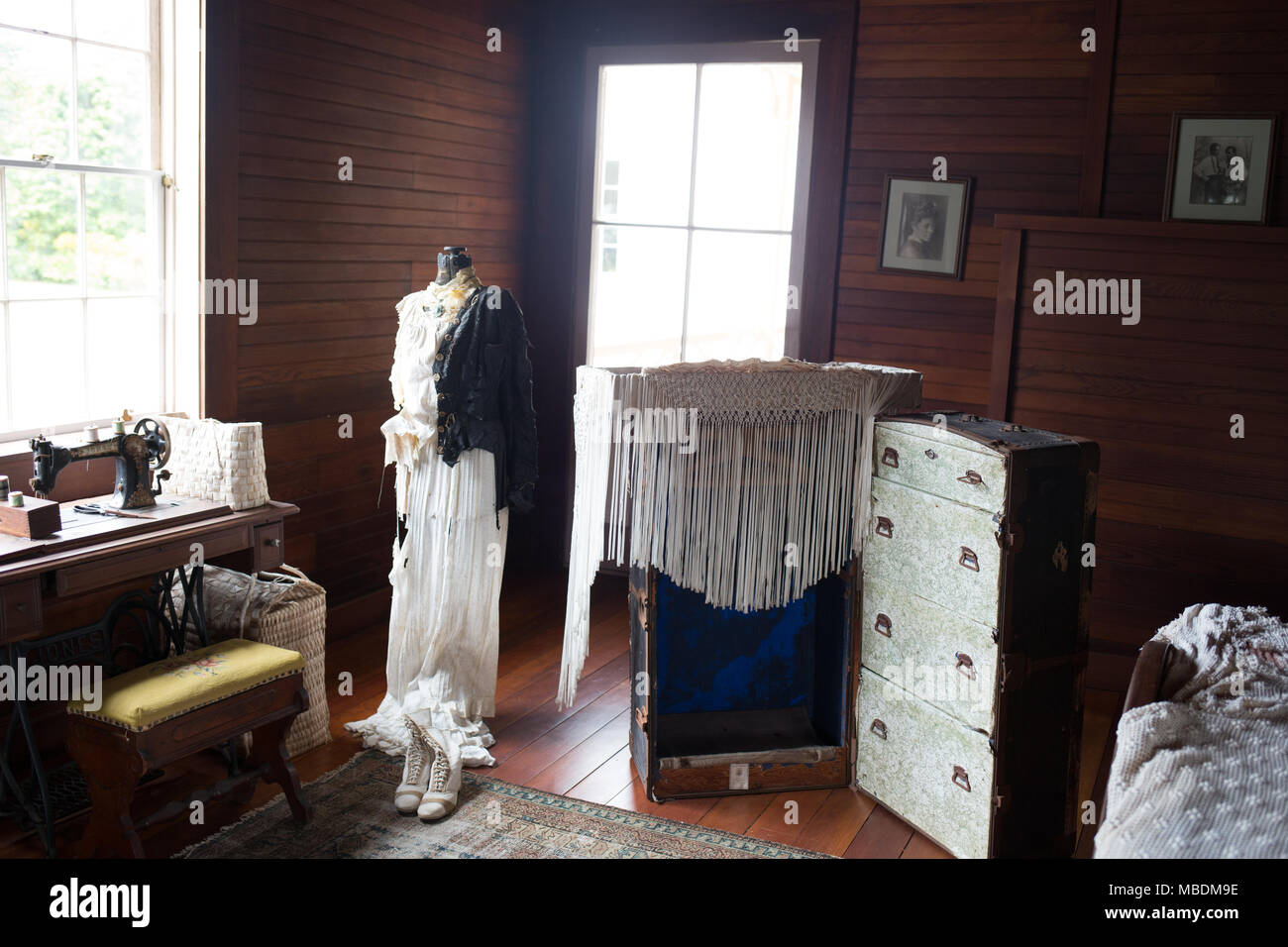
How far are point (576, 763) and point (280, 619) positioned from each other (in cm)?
98

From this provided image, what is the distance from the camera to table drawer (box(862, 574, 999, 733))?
287 centimetres

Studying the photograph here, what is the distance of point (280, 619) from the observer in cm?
339

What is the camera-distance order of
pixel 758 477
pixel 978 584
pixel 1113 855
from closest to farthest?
pixel 1113 855
pixel 978 584
pixel 758 477

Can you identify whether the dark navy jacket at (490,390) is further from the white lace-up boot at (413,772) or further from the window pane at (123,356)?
the window pane at (123,356)

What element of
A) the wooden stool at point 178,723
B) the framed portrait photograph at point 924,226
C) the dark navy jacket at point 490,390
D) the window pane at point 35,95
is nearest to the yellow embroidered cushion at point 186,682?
the wooden stool at point 178,723

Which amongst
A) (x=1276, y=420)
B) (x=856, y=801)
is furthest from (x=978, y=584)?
(x=1276, y=420)

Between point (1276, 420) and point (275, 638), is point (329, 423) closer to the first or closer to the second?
point (275, 638)

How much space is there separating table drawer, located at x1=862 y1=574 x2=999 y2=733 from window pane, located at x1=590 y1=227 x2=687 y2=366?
212cm

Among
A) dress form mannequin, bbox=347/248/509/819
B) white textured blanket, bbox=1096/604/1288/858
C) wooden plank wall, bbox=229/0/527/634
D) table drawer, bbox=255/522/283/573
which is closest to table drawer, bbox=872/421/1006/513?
white textured blanket, bbox=1096/604/1288/858

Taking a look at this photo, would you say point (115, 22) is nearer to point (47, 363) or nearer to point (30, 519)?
point (47, 363)

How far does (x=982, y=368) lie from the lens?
4.55 meters

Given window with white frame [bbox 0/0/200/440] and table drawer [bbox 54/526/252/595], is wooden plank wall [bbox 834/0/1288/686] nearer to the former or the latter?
window with white frame [bbox 0/0/200/440]

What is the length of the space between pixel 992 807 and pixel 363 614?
2.63 meters

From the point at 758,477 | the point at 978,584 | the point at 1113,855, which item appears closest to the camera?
the point at 1113,855
